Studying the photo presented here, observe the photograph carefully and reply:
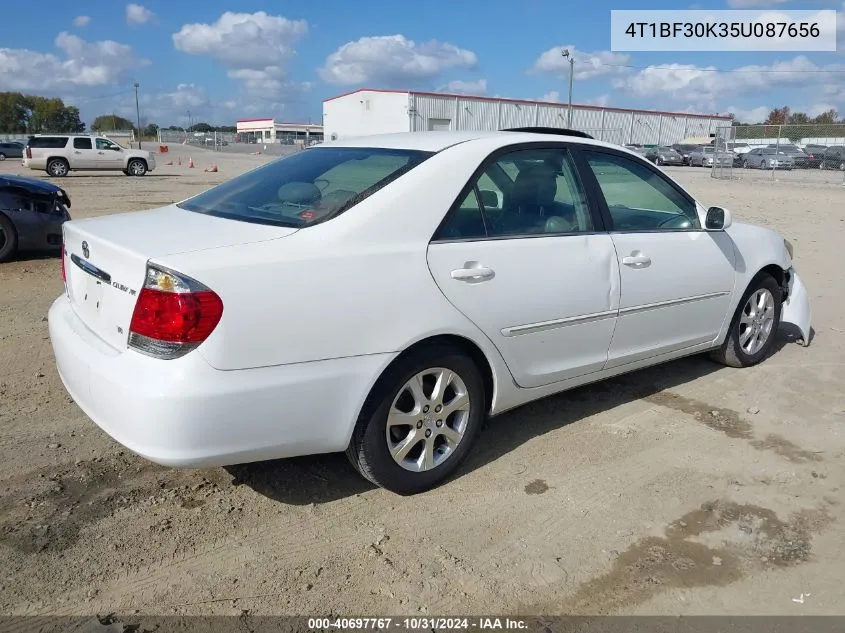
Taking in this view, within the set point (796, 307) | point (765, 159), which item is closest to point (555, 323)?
point (796, 307)

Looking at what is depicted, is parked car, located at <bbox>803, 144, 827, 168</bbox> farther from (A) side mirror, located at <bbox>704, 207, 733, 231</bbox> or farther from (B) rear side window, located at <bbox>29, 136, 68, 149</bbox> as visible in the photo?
(A) side mirror, located at <bbox>704, 207, 733, 231</bbox>

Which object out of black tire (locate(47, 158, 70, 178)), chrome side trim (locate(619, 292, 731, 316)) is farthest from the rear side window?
chrome side trim (locate(619, 292, 731, 316))

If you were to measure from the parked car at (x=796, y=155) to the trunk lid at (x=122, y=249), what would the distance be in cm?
3564

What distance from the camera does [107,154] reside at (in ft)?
94.8

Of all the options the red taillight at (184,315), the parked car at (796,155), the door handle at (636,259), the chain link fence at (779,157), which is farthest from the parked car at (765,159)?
the red taillight at (184,315)

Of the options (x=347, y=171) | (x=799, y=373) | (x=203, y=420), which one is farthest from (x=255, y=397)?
(x=799, y=373)

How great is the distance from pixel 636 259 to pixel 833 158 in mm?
35822

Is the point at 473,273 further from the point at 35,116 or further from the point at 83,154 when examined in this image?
the point at 35,116

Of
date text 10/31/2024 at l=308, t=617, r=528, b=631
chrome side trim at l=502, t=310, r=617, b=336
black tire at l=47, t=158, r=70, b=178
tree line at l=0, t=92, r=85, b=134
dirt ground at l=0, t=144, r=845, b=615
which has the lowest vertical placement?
date text 10/31/2024 at l=308, t=617, r=528, b=631

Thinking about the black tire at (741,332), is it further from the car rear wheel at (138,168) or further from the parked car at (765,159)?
the parked car at (765,159)

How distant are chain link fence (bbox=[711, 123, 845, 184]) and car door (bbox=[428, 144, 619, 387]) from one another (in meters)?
28.8

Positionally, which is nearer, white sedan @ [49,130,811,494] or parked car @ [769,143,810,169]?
white sedan @ [49,130,811,494]

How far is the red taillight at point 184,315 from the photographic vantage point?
8.34 feet

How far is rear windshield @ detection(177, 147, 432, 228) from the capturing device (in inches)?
122
